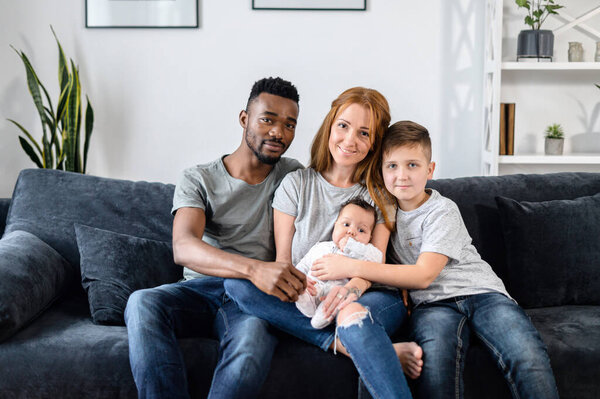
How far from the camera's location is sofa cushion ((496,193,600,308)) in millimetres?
2023

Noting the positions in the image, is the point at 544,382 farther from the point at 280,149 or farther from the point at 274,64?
the point at 274,64

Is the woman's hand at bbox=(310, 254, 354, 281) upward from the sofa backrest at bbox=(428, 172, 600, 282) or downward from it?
downward

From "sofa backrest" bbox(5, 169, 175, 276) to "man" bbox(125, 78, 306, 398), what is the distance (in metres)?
0.22

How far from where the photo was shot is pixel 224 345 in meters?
1.61

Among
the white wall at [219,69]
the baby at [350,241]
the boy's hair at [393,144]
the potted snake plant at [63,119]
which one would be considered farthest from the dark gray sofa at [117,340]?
the white wall at [219,69]

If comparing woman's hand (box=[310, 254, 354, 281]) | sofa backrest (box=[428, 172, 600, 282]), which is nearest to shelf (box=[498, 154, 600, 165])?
sofa backrest (box=[428, 172, 600, 282])

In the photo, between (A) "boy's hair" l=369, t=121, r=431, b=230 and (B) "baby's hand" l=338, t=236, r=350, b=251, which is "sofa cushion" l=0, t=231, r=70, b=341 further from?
(A) "boy's hair" l=369, t=121, r=431, b=230

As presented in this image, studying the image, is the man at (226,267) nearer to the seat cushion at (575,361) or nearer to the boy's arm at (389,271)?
the boy's arm at (389,271)

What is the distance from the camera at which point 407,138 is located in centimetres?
181

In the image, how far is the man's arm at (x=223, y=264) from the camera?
1.64m

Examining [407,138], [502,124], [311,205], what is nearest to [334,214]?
[311,205]

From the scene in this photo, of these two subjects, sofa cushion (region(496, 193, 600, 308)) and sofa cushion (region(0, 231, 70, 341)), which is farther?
sofa cushion (region(496, 193, 600, 308))

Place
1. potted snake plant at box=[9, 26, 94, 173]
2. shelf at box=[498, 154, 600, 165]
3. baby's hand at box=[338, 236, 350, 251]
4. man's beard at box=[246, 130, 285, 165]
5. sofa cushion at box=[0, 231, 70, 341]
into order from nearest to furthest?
1. sofa cushion at box=[0, 231, 70, 341]
2. baby's hand at box=[338, 236, 350, 251]
3. man's beard at box=[246, 130, 285, 165]
4. potted snake plant at box=[9, 26, 94, 173]
5. shelf at box=[498, 154, 600, 165]

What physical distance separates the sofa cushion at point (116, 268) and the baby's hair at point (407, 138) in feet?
2.74
